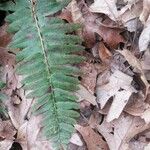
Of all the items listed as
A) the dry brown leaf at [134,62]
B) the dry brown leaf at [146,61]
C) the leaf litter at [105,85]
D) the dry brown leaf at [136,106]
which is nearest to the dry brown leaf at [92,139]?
the leaf litter at [105,85]

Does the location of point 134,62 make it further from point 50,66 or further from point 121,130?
point 50,66

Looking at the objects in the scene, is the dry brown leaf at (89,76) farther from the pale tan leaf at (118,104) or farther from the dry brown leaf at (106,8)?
the dry brown leaf at (106,8)

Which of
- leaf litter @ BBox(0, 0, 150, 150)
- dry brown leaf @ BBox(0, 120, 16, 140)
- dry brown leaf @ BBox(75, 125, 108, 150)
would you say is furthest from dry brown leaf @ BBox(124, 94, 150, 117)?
dry brown leaf @ BBox(0, 120, 16, 140)

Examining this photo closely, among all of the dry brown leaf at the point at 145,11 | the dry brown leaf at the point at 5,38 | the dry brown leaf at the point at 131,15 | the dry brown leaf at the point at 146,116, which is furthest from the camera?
the dry brown leaf at the point at 5,38

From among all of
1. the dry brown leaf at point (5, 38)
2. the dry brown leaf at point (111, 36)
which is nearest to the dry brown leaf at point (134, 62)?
the dry brown leaf at point (111, 36)

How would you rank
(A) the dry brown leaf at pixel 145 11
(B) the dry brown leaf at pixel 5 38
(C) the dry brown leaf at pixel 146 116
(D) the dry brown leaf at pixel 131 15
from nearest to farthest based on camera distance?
(C) the dry brown leaf at pixel 146 116
(A) the dry brown leaf at pixel 145 11
(D) the dry brown leaf at pixel 131 15
(B) the dry brown leaf at pixel 5 38

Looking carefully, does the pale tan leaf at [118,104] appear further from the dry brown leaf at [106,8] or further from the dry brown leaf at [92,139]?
the dry brown leaf at [106,8]

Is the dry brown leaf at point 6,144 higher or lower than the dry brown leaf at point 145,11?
lower

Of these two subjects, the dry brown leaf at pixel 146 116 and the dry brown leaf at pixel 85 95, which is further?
the dry brown leaf at pixel 85 95

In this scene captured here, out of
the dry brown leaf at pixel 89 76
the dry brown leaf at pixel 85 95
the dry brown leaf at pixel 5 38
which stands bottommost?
the dry brown leaf at pixel 85 95
